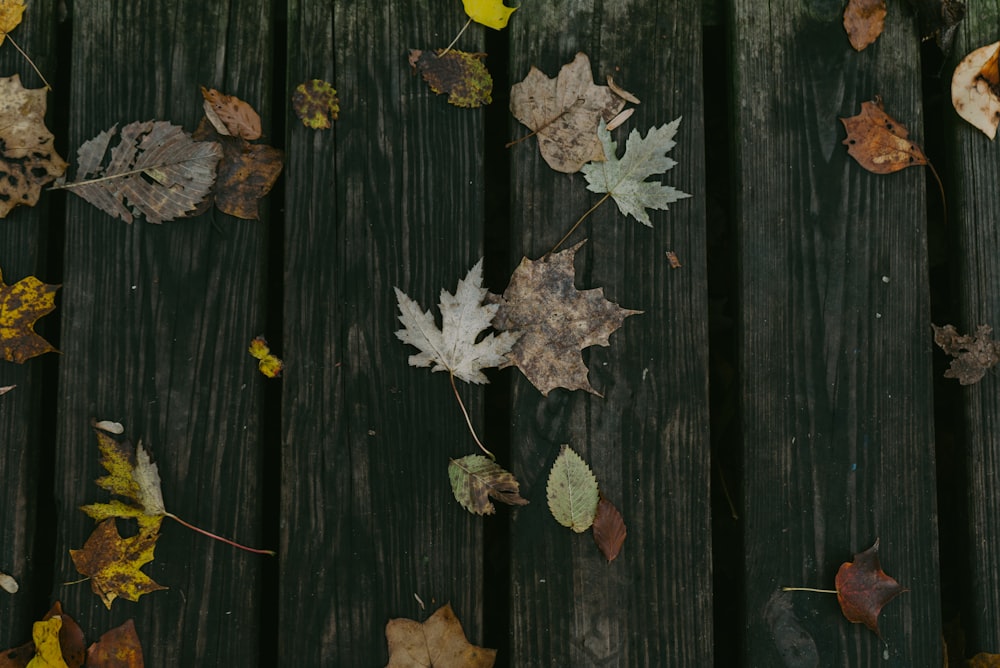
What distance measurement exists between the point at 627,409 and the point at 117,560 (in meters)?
1.20

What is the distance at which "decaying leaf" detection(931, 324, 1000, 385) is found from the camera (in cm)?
Result: 168

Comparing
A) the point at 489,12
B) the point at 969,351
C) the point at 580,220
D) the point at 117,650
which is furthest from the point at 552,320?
the point at 117,650

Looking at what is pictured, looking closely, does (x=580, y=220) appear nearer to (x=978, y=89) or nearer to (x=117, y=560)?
(x=978, y=89)

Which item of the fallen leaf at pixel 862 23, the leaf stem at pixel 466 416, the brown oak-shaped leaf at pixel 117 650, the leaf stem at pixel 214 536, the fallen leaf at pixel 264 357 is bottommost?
the brown oak-shaped leaf at pixel 117 650

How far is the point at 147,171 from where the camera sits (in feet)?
Answer: 5.49

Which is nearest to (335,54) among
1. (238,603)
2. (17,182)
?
(17,182)

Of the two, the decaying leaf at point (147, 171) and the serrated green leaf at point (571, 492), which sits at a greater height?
the decaying leaf at point (147, 171)

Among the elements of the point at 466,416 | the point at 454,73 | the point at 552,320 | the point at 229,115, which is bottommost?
the point at 466,416

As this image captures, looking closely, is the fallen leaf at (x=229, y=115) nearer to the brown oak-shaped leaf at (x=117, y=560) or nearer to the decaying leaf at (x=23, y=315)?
the decaying leaf at (x=23, y=315)

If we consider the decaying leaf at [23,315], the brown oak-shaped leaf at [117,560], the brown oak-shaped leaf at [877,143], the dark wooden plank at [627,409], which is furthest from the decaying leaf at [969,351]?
the decaying leaf at [23,315]

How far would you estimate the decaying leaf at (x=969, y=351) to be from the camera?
168cm

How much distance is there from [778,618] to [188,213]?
1626mm

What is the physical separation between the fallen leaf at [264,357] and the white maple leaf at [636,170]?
0.83 metres

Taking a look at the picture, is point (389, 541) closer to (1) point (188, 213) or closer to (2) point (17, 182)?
(1) point (188, 213)
